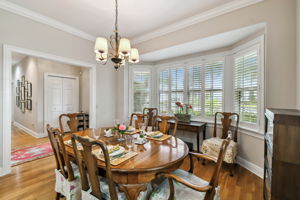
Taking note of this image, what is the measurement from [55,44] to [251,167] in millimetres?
4640

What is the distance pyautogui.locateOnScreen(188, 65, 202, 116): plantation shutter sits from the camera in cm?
344

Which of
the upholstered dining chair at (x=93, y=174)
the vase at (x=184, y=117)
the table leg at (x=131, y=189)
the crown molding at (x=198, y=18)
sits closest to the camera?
the upholstered dining chair at (x=93, y=174)

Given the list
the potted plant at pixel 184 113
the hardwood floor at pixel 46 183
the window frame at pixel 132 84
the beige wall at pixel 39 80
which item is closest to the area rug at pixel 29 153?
the hardwood floor at pixel 46 183

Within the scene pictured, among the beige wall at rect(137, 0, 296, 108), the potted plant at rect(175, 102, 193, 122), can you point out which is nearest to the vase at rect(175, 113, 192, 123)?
the potted plant at rect(175, 102, 193, 122)

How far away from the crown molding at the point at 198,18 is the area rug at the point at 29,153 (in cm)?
362

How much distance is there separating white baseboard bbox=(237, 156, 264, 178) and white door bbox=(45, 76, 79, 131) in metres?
5.46

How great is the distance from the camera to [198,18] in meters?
2.59

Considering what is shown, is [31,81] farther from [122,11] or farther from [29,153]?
[122,11]

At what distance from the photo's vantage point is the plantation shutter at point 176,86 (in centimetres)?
373

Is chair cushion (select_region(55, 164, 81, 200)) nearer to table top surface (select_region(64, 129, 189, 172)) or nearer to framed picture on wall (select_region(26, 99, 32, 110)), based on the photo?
table top surface (select_region(64, 129, 189, 172))

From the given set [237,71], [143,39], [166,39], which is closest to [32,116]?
[143,39]

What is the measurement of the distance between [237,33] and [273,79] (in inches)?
39.9

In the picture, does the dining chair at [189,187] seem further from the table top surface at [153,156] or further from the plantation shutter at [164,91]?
the plantation shutter at [164,91]

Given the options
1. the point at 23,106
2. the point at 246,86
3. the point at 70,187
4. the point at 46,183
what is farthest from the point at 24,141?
the point at 246,86
